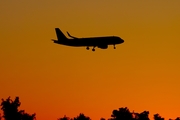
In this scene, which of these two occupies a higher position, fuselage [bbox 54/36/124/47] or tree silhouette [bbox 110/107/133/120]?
fuselage [bbox 54/36/124/47]

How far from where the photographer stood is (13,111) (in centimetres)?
16012

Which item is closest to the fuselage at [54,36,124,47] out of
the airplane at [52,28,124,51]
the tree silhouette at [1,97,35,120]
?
the airplane at [52,28,124,51]

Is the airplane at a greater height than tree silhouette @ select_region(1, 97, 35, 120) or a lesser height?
greater

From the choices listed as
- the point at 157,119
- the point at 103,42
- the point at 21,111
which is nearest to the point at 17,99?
the point at 21,111

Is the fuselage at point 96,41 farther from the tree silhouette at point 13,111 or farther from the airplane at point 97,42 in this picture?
the tree silhouette at point 13,111

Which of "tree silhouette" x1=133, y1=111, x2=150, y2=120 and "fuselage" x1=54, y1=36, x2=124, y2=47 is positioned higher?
"fuselage" x1=54, y1=36, x2=124, y2=47

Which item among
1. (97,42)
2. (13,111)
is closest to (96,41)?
(97,42)

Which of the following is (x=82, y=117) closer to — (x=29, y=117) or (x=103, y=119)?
(x=103, y=119)

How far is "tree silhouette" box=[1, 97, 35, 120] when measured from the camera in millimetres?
158750

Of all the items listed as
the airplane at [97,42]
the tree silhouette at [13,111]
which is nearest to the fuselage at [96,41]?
the airplane at [97,42]

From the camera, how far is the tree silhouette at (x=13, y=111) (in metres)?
159

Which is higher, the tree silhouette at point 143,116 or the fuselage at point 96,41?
the fuselage at point 96,41

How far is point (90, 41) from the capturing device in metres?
186

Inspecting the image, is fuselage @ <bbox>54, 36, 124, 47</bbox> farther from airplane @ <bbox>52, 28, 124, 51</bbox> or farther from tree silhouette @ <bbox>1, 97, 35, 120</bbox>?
tree silhouette @ <bbox>1, 97, 35, 120</bbox>
